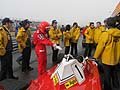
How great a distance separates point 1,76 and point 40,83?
9.16 ft

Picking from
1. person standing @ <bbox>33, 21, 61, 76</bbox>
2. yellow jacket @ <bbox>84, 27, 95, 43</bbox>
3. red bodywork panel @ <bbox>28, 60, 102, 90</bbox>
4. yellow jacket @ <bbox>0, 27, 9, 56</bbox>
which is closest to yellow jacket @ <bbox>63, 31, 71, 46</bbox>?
yellow jacket @ <bbox>84, 27, 95, 43</bbox>

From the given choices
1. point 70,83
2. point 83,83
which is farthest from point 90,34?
point 70,83

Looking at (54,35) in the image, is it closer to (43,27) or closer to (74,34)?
(74,34)

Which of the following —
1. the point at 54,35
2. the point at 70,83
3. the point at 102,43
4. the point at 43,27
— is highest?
the point at 43,27

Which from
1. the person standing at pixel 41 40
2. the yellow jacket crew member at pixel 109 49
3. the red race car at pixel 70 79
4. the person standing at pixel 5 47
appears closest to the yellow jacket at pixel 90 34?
the person standing at pixel 41 40

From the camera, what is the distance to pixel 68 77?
3.98 meters

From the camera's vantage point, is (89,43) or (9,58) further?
(89,43)

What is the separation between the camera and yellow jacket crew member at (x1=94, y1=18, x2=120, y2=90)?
18.1 ft

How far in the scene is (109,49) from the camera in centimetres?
559

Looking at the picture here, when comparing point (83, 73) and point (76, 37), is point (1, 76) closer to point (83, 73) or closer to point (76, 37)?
point (83, 73)

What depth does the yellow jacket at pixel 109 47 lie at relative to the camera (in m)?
5.50

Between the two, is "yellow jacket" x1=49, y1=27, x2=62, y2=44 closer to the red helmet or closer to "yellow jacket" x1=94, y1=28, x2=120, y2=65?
the red helmet

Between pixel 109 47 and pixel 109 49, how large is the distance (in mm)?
46

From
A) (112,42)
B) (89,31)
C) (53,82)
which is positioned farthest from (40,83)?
(89,31)
